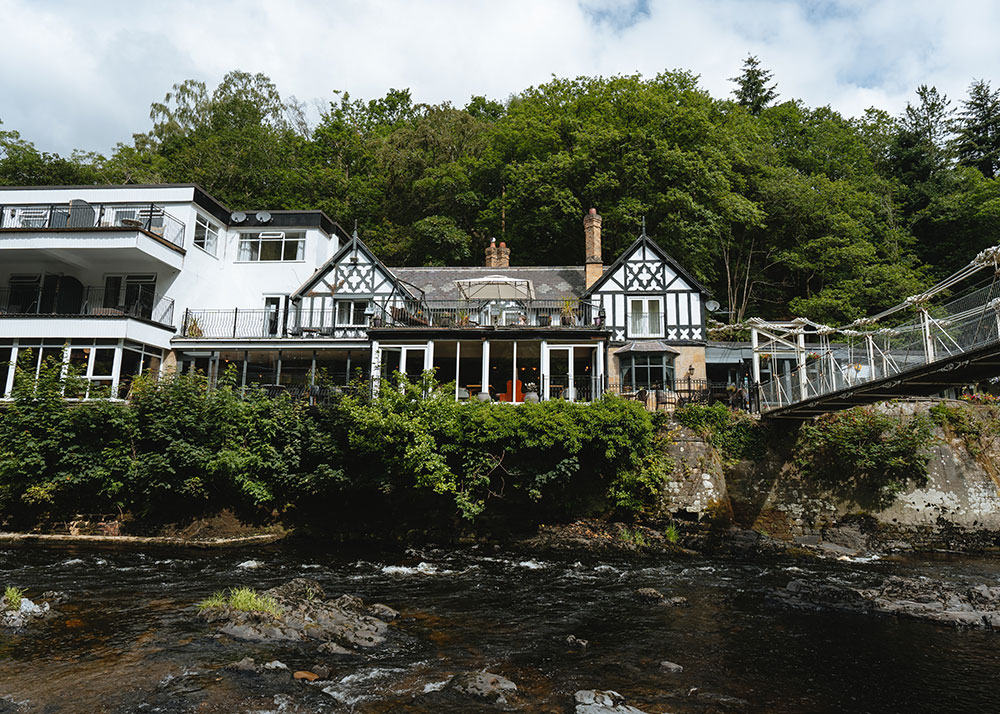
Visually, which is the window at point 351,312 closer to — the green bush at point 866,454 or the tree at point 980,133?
the green bush at point 866,454

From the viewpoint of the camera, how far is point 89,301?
26984 mm

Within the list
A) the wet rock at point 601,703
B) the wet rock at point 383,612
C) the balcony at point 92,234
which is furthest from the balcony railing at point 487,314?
the wet rock at point 601,703

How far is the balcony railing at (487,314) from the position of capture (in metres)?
23.6

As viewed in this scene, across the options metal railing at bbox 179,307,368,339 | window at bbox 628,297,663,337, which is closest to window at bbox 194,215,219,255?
metal railing at bbox 179,307,368,339

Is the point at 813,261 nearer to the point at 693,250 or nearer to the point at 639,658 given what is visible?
the point at 693,250

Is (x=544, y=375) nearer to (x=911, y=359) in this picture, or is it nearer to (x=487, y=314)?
(x=487, y=314)

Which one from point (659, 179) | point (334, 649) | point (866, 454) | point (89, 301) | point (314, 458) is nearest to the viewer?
point (334, 649)

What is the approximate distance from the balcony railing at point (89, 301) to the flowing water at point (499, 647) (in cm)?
1398

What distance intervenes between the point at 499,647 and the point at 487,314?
15548 millimetres

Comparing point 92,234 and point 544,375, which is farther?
point 92,234

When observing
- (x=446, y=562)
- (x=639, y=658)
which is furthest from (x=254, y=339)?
(x=639, y=658)

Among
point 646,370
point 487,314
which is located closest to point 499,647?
point 487,314

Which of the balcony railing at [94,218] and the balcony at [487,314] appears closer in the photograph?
the balcony at [487,314]

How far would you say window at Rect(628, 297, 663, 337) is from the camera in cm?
2662
